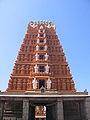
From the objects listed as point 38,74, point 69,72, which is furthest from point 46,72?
point 69,72

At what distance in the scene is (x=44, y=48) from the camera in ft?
125

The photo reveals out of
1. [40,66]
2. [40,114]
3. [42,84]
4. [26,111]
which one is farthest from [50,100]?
[40,114]

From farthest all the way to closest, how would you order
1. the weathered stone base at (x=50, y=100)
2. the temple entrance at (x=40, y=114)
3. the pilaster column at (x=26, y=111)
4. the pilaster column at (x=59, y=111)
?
1. the temple entrance at (x=40, y=114)
2. the weathered stone base at (x=50, y=100)
3. the pilaster column at (x=59, y=111)
4. the pilaster column at (x=26, y=111)

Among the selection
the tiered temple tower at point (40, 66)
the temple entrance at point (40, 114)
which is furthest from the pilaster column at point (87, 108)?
the temple entrance at point (40, 114)

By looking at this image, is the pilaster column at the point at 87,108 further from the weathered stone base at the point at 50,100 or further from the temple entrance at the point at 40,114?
the temple entrance at the point at 40,114

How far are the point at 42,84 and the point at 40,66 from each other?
4.25 metres

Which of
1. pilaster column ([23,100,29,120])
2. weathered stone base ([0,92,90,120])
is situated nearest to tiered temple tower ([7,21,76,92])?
weathered stone base ([0,92,90,120])

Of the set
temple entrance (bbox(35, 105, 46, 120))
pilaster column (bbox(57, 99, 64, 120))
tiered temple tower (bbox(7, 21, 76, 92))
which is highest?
tiered temple tower (bbox(7, 21, 76, 92))

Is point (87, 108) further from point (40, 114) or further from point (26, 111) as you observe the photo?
point (40, 114)

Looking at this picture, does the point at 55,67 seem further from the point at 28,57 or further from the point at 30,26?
the point at 30,26

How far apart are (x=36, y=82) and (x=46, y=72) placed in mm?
3291

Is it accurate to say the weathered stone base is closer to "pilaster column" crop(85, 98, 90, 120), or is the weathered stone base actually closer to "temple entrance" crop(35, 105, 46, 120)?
"pilaster column" crop(85, 98, 90, 120)

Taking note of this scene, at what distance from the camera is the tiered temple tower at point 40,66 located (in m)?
31.3

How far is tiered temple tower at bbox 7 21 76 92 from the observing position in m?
31.3
